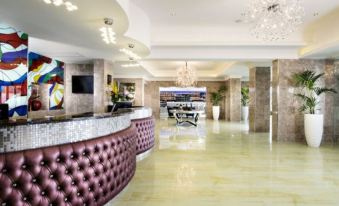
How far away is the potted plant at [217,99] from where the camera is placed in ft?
57.3

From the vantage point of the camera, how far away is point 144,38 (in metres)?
5.90

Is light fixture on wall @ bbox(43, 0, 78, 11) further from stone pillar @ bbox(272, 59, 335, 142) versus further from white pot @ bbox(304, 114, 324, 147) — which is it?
white pot @ bbox(304, 114, 324, 147)

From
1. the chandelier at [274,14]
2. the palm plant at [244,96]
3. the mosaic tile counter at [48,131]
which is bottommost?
the mosaic tile counter at [48,131]

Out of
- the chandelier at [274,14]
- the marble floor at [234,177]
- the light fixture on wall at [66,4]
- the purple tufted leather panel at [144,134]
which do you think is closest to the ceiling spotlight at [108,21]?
the light fixture on wall at [66,4]

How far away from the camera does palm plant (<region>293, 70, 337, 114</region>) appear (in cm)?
743

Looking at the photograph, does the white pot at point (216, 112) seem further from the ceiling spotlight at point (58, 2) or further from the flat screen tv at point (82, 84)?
the ceiling spotlight at point (58, 2)

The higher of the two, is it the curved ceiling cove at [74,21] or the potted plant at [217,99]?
the curved ceiling cove at [74,21]

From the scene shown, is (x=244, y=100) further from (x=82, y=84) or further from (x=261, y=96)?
(x=82, y=84)

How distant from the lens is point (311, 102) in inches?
291

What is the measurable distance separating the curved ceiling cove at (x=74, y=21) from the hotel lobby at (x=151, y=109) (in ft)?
0.08

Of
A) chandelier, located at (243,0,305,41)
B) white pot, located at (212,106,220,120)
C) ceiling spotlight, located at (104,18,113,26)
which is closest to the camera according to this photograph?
ceiling spotlight, located at (104,18,113,26)

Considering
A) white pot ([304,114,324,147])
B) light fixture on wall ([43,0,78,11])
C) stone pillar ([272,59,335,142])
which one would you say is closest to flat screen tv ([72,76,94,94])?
light fixture on wall ([43,0,78,11])

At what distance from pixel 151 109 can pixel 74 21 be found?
3534 millimetres

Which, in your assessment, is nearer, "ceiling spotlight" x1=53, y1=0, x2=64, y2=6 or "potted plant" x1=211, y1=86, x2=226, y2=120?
"ceiling spotlight" x1=53, y1=0, x2=64, y2=6
